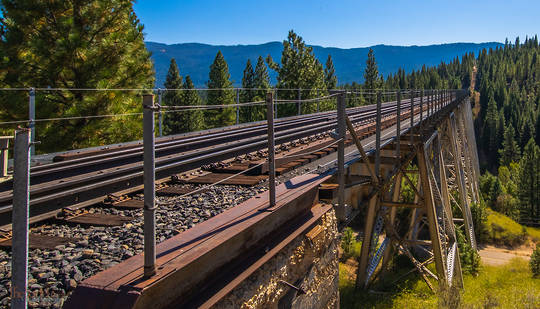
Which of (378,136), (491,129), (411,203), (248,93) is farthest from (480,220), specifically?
(491,129)

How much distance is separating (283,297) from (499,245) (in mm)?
33811

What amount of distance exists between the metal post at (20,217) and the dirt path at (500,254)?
28.4 m

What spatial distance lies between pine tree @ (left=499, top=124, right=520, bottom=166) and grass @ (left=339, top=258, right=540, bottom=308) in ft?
209

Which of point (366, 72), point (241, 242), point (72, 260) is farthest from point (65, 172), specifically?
point (366, 72)

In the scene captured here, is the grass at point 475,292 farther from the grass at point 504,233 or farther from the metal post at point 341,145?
the metal post at point 341,145

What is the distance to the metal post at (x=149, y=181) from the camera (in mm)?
2072

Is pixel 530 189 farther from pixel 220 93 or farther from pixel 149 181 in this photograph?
pixel 149 181

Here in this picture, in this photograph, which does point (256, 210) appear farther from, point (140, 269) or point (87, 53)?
point (87, 53)

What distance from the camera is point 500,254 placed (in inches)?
1145

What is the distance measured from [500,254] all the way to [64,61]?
96.8 ft

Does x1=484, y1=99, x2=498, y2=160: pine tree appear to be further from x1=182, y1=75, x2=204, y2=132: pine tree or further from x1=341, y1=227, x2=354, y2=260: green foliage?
x1=341, y1=227, x2=354, y2=260: green foliage

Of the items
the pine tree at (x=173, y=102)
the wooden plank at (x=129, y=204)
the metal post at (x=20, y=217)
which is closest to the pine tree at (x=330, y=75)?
the pine tree at (x=173, y=102)

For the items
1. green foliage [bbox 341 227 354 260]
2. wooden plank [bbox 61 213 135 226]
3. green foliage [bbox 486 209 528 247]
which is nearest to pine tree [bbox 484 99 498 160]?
green foliage [bbox 486 209 528 247]

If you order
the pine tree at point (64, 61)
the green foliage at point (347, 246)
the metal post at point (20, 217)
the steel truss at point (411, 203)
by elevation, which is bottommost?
the green foliage at point (347, 246)
